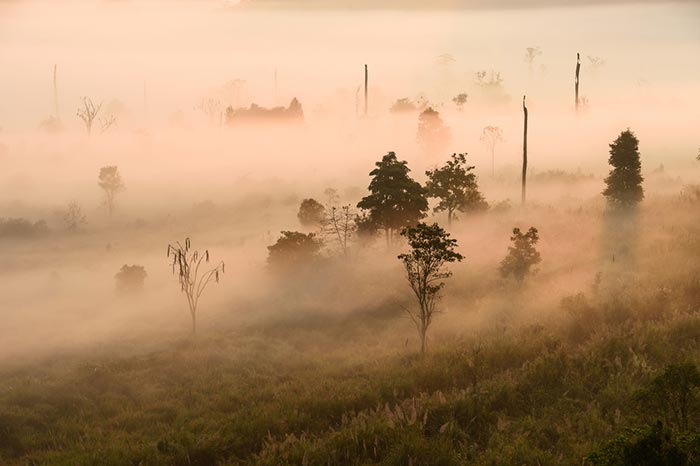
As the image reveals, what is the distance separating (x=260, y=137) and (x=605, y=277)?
9104cm

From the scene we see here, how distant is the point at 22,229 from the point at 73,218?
249 inches

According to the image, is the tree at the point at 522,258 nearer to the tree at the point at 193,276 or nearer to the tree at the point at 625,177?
the tree at the point at 625,177

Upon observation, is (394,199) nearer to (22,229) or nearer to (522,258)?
(522,258)

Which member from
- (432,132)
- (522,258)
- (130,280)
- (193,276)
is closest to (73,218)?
(193,276)

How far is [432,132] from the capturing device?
282 ft

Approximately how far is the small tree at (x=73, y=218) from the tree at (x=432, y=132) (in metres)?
48.3

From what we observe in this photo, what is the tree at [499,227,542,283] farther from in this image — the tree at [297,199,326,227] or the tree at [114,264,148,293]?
the tree at [114,264,148,293]

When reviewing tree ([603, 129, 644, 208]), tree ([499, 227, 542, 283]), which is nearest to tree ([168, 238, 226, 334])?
tree ([499, 227, 542, 283])

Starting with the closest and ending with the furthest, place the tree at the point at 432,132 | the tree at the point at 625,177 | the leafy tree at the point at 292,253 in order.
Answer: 1. the tree at the point at 625,177
2. the leafy tree at the point at 292,253
3. the tree at the point at 432,132

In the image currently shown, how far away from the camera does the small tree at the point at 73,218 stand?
268 ft

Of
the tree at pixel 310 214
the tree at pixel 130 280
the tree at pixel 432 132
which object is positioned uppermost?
the tree at pixel 432 132

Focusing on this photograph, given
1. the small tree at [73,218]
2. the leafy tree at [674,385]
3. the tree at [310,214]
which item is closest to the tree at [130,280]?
the tree at [310,214]

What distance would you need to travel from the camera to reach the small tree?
81.6 m

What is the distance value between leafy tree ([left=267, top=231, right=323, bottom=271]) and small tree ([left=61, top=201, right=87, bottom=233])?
44389 millimetres
